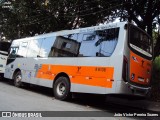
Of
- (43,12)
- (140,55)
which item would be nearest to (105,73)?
(140,55)

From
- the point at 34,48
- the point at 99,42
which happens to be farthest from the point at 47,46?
the point at 99,42

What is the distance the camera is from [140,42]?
1085 cm

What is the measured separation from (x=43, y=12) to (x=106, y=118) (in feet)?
49.3

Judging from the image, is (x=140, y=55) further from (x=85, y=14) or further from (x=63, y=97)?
(x=85, y=14)

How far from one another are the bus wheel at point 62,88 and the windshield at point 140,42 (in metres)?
3.19

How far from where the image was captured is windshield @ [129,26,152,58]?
A: 1033 centimetres

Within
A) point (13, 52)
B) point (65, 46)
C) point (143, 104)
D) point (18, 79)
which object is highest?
point (65, 46)

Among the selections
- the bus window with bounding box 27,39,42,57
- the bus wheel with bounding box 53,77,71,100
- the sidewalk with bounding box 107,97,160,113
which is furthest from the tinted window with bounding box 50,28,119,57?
the sidewalk with bounding box 107,97,160,113

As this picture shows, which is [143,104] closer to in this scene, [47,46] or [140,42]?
[140,42]

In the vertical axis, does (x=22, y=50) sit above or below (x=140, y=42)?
below

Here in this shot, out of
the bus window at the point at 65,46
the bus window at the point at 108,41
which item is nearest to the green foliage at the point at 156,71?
the bus window at the point at 65,46

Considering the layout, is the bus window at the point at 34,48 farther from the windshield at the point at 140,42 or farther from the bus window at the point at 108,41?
the windshield at the point at 140,42

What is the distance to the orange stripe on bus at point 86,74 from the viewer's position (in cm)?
1020

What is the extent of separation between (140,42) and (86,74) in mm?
2256
